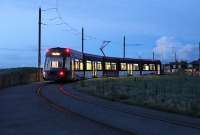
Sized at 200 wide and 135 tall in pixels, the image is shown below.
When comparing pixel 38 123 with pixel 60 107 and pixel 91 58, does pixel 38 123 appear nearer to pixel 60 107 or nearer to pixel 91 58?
pixel 60 107

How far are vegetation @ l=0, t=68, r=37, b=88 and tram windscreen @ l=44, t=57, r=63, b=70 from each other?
116 inches

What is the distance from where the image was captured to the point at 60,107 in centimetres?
2422

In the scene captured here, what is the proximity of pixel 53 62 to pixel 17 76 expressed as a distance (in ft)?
12.6

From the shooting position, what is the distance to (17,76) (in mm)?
48812

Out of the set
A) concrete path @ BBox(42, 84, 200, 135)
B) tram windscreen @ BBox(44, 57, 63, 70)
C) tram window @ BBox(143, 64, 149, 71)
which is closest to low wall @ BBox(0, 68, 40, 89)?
tram windscreen @ BBox(44, 57, 63, 70)

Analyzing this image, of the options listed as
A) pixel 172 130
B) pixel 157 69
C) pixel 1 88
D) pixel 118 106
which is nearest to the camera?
pixel 172 130

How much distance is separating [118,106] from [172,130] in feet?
29.6

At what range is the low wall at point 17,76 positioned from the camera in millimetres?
42806

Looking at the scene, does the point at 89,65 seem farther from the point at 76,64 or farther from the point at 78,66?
the point at 76,64

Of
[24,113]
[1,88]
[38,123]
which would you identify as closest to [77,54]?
[1,88]

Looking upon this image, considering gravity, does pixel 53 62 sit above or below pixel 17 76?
above

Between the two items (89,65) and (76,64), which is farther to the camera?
(89,65)

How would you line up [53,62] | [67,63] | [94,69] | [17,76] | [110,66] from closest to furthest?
1. [67,63]
2. [53,62]
3. [17,76]
4. [94,69]
5. [110,66]

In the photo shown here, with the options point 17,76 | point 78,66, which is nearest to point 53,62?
point 78,66
